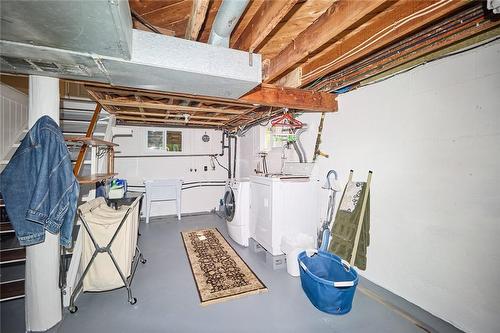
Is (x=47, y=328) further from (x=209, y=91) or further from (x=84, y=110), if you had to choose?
(x=84, y=110)

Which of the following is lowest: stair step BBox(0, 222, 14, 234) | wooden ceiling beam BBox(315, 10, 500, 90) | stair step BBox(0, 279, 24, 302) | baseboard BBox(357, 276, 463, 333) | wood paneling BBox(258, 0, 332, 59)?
baseboard BBox(357, 276, 463, 333)

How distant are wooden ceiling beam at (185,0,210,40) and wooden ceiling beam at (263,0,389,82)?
866 millimetres

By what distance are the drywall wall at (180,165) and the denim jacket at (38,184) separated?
3.67m

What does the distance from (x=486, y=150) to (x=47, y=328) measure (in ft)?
12.9

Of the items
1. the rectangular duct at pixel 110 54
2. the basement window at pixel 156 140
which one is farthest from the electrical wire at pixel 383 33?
the basement window at pixel 156 140

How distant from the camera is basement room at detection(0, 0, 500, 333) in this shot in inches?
58.0

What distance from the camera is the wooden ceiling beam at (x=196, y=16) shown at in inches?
50.3

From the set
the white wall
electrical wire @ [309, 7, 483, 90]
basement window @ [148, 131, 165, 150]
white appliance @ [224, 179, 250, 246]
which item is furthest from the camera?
basement window @ [148, 131, 165, 150]

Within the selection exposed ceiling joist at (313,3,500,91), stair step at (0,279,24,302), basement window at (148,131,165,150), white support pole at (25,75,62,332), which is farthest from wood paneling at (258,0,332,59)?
basement window at (148,131,165,150)

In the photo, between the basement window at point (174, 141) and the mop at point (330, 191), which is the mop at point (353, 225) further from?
the basement window at point (174, 141)

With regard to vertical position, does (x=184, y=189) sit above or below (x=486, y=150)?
below

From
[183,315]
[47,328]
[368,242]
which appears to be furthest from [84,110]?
[368,242]

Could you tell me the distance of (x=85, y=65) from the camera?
5.03 ft

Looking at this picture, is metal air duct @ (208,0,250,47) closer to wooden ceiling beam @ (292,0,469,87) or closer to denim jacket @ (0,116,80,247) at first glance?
wooden ceiling beam @ (292,0,469,87)
